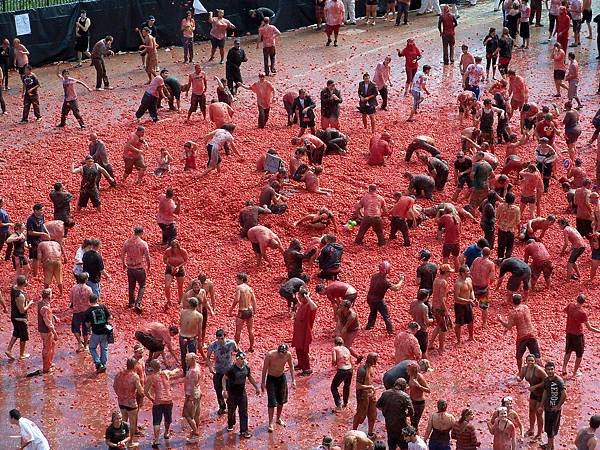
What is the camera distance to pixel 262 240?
23875 millimetres

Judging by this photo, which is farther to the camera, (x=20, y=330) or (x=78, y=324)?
(x=78, y=324)

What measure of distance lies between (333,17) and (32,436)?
23.3 m

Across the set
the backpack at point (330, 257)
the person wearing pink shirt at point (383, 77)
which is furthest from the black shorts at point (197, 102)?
the backpack at point (330, 257)

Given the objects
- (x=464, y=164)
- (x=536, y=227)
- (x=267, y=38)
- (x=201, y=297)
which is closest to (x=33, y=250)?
(x=201, y=297)

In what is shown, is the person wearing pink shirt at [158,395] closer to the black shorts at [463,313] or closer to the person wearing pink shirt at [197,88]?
the black shorts at [463,313]

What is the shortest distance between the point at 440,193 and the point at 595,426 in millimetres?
11080

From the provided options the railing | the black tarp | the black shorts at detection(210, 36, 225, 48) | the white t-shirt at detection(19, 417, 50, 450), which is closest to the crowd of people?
the white t-shirt at detection(19, 417, 50, 450)

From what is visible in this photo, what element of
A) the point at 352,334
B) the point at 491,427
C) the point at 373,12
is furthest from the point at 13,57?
the point at 491,427

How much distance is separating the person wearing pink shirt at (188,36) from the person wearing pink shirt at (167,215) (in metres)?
12.3

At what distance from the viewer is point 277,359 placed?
1842cm

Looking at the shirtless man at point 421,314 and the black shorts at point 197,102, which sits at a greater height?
the black shorts at point 197,102

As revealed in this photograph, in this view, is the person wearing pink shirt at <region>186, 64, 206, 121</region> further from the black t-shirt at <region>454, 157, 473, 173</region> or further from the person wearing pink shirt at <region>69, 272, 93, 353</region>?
the person wearing pink shirt at <region>69, 272, 93, 353</region>

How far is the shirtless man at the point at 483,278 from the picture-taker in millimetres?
21828

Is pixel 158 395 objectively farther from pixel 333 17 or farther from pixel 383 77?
pixel 333 17
